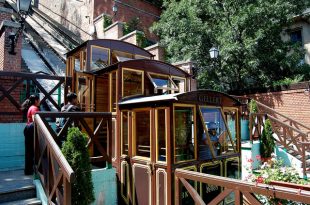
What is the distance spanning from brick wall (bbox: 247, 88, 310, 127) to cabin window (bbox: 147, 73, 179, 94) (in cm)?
826

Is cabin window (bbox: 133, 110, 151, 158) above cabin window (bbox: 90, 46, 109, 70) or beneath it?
beneath

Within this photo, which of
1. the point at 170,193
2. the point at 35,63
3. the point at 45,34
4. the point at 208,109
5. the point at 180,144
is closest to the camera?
the point at 170,193

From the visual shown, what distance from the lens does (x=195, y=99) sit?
5816 millimetres

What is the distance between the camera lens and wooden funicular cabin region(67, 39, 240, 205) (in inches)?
219

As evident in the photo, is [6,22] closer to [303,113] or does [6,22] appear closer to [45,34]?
[45,34]

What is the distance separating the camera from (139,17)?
19.8 meters

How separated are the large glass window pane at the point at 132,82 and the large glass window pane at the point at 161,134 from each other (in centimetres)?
135

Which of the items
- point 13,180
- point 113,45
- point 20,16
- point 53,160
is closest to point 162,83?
point 113,45

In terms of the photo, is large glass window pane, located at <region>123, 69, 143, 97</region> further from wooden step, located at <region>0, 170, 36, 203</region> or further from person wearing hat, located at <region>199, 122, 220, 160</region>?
wooden step, located at <region>0, 170, 36, 203</region>

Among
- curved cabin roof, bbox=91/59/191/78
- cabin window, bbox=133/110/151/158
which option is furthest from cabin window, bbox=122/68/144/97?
cabin window, bbox=133/110/151/158

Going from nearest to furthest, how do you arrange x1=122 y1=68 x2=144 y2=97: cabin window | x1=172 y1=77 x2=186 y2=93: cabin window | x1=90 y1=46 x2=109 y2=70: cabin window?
x1=122 y1=68 x2=144 y2=97: cabin window, x1=90 y1=46 x2=109 y2=70: cabin window, x1=172 y1=77 x2=186 y2=93: cabin window

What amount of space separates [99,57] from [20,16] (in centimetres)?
245

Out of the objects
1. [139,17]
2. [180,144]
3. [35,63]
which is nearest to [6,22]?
[35,63]

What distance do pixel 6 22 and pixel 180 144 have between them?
20.4ft
